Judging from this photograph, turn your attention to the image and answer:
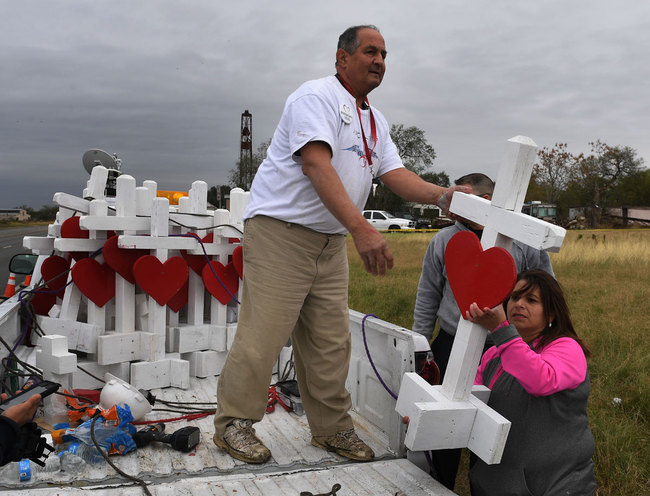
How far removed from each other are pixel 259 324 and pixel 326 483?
77 cm

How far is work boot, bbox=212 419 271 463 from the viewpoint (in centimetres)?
272

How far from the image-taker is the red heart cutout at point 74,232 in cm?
405

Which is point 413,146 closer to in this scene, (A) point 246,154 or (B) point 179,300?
(A) point 246,154

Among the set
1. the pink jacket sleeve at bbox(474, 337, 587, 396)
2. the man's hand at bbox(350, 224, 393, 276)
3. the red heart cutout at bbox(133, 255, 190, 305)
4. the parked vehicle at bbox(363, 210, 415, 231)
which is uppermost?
the man's hand at bbox(350, 224, 393, 276)

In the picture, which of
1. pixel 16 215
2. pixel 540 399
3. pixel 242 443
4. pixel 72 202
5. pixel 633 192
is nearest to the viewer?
pixel 540 399

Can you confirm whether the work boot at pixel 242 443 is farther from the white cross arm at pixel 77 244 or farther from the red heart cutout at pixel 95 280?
the white cross arm at pixel 77 244

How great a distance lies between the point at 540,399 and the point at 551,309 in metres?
0.37

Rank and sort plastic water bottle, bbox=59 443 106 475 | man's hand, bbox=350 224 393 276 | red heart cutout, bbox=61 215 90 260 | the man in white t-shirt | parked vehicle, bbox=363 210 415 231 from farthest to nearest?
1. parked vehicle, bbox=363 210 415 231
2. red heart cutout, bbox=61 215 90 260
3. the man in white t-shirt
4. plastic water bottle, bbox=59 443 106 475
5. man's hand, bbox=350 224 393 276

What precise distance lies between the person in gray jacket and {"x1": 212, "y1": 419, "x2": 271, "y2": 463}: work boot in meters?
0.87

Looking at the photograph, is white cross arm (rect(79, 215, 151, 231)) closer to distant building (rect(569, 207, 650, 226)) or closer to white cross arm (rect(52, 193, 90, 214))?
white cross arm (rect(52, 193, 90, 214))

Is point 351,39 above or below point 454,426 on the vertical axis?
above

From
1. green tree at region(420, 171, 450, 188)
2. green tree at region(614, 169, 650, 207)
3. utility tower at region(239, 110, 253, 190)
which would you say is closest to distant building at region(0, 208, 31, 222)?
utility tower at region(239, 110, 253, 190)

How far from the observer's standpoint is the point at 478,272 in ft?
6.75

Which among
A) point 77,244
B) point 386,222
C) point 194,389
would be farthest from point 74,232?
point 386,222
